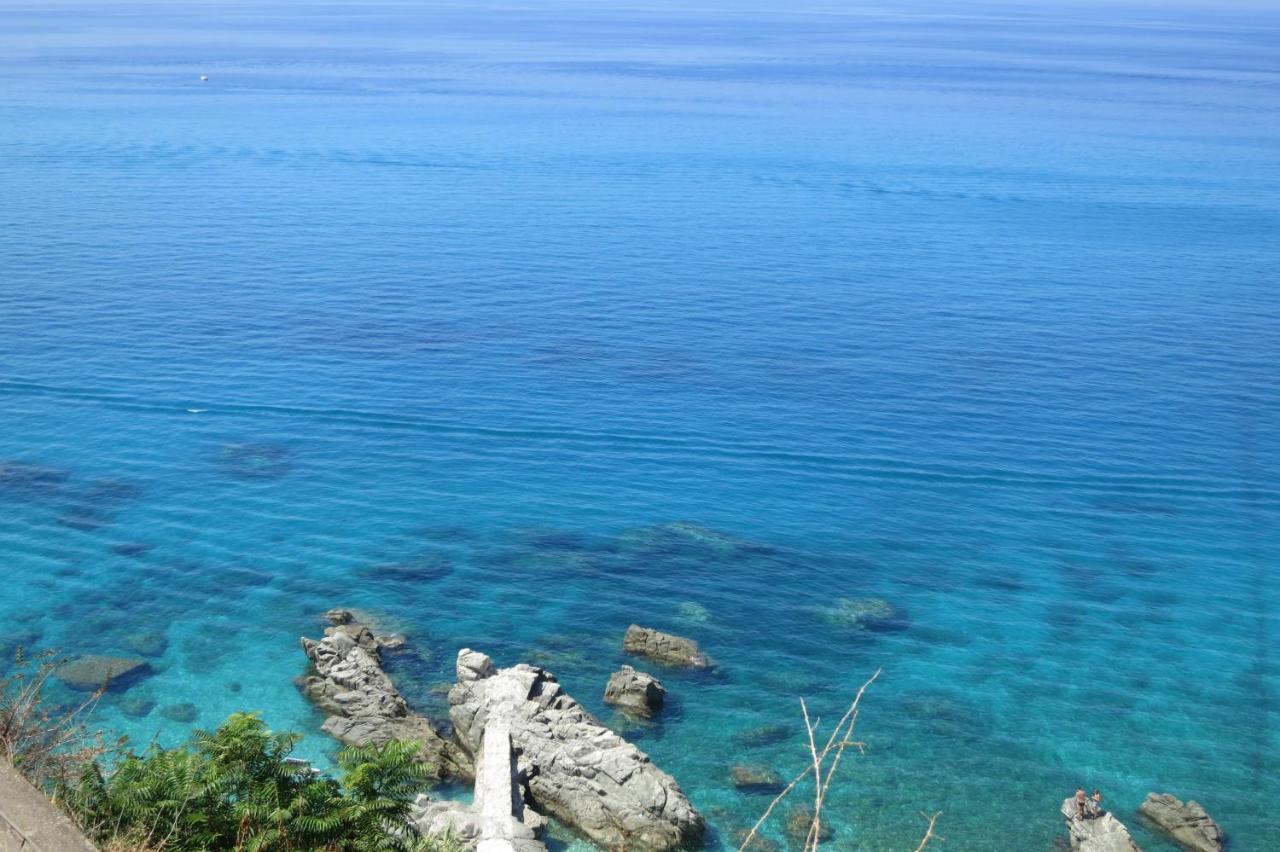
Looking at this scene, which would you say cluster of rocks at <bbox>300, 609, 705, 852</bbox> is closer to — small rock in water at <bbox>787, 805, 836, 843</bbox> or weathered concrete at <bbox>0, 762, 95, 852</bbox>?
small rock in water at <bbox>787, 805, 836, 843</bbox>

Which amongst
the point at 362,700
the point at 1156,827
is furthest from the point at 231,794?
the point at 1156,827

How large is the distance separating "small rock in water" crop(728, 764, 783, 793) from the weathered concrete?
63.1ft

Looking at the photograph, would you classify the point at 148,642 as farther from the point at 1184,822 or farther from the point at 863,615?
the point at 1184,822

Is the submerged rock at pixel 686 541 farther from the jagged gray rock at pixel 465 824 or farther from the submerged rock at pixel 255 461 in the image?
the jagged gray rock at pixel 465 824

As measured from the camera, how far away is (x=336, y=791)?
20.9 metres

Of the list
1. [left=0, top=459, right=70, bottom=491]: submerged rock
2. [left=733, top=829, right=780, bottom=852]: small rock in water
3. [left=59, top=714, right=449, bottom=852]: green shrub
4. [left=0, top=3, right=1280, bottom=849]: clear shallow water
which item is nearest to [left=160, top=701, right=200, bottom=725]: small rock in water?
[left=0, top=3, right=1280, bottom=849]: clear shallow water

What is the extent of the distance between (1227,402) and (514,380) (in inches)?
1436

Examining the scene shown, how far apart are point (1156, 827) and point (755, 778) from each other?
10.4 metres

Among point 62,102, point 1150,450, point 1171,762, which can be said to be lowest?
point 1171,762

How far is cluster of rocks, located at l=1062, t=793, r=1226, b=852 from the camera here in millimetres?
27359

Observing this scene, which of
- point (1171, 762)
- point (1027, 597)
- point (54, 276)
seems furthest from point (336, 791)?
point (54, 276)

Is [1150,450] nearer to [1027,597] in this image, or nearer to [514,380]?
[1027,597]

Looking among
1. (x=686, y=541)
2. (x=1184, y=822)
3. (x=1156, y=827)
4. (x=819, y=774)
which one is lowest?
(x=1156, y=827)

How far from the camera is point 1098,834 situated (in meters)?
27.5
